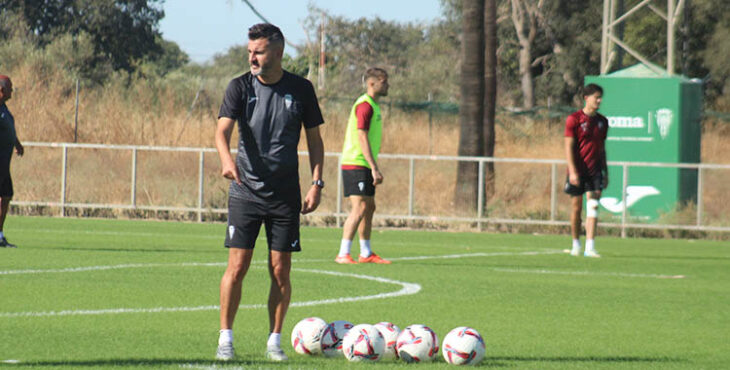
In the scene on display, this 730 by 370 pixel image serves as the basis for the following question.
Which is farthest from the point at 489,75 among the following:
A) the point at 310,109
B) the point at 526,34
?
the point at 526,34

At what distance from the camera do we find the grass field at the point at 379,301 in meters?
8.02

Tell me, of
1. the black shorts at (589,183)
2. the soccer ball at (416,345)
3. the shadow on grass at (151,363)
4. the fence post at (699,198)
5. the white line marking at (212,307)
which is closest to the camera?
the shadow on grass at (151,363)

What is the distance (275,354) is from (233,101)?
5.02ft

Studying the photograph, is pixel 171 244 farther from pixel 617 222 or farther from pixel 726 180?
pixel 726 180

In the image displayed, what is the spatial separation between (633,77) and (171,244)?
436 inches

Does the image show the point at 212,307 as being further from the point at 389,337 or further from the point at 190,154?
the point at 190,154

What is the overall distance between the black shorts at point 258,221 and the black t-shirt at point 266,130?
0.05 m

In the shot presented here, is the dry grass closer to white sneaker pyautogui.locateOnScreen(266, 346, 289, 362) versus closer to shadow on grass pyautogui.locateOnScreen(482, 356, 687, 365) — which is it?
shadow on grass pyautogui.locateOnScreen(482, 356, 687, 365)

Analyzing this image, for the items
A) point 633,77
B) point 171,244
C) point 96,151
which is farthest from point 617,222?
point 96,151

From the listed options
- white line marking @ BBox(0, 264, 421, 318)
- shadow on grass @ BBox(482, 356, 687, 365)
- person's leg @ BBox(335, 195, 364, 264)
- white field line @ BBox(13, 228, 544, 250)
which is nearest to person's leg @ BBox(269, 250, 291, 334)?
shadow on grass @ BBox(482, 356, 687, 365)

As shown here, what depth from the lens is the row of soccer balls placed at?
7.55 metres

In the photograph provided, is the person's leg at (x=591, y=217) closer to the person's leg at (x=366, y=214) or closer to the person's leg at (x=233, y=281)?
the person's leg at (x=366, y=214)

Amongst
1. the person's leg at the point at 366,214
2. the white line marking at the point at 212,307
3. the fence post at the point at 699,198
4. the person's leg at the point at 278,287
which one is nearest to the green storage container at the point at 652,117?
the fence post at the point at 699,198

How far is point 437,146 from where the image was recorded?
36.3m
